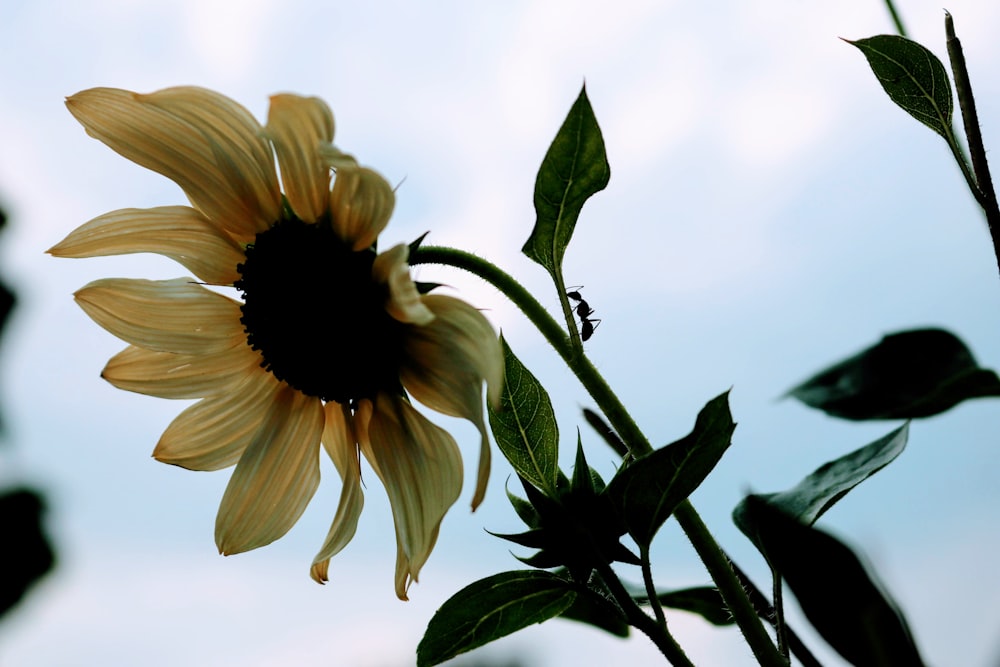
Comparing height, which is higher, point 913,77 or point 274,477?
point 913,77

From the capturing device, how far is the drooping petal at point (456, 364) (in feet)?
1.97

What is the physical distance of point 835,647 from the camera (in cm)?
31

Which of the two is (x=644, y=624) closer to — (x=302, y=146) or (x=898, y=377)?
(x=898, y=377)

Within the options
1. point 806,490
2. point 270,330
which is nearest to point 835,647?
point 806,490

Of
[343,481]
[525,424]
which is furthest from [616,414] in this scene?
[343,481]

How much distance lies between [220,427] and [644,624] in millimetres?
417

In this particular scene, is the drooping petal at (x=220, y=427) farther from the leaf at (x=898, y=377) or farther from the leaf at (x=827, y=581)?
the leaf at (x=827, y=581)

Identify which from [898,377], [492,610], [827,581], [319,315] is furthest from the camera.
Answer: [319,315]

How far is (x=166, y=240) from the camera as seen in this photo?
2.70 ft

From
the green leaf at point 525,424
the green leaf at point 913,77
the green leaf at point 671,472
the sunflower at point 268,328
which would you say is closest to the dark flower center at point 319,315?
the sunflower at point 268,328

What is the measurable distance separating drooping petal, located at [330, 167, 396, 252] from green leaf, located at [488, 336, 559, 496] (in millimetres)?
133

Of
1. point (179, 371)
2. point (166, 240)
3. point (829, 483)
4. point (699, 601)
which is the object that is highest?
point (166, 240)

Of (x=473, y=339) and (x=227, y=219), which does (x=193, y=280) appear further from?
(x=473, y=339)

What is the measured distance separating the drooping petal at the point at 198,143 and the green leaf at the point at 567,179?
0.71 feet
